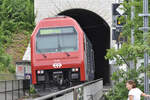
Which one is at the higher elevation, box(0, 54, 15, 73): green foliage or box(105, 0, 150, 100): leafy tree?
box(105, 0, 150, 100): leafy tree

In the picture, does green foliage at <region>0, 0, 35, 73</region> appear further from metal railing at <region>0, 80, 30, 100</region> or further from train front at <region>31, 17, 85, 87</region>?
train front at <region>31, 17, 85, 87</region>

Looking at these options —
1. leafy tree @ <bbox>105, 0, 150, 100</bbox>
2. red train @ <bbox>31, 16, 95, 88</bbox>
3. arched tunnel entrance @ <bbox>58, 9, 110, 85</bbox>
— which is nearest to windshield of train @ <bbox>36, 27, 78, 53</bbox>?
red train @ <bbox>31, 16, 95, 88</bbox>

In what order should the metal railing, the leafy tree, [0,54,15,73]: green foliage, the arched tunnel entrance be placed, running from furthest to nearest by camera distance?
1. the arched tunnel entrance
2. [0,54,15,73]: green foliage
3. the metal railing
4. the leafy tree

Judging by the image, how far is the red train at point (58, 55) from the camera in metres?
19.0

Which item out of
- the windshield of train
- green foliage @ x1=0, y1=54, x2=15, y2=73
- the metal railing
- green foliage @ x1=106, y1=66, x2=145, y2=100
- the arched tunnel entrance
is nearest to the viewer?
green foliage @ x1=106, y1=66, x2=145, y2=100

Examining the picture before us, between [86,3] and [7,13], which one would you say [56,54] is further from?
[7,13]

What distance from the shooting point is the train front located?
19.0 metres

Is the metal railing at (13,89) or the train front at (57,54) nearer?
the train front at (57,54)

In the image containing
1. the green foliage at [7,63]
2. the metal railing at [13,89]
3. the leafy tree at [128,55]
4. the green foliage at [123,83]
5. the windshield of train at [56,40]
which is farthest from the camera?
the green foliage at [7,63]

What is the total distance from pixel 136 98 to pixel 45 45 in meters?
11.0

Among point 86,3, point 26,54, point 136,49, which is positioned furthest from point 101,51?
point 136,49

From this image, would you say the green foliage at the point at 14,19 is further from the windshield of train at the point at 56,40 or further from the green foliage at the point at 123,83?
the green foliage at the point at 123,83

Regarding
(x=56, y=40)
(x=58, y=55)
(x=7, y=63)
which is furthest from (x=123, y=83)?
Result: (x=7, y=63)

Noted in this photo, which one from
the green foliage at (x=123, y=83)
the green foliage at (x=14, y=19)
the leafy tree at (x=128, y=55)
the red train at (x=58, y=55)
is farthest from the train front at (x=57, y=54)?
the green foliage at (x=14, y=19)
